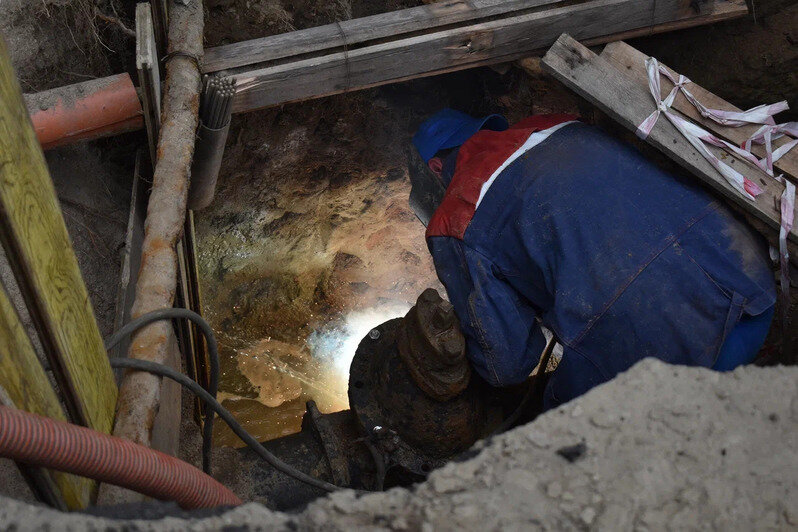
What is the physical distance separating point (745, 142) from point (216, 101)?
258cm

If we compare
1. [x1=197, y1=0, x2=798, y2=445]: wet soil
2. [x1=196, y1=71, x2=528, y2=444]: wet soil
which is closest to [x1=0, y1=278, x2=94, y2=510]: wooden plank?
[x1=197, y1=0, x2=798, y2=445]: wet soil

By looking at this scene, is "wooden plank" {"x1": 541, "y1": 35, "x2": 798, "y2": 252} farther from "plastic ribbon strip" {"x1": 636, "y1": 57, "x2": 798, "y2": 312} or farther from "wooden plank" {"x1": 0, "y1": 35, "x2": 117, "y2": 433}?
"wooden plank" {"x1": 0, "y1": 35, "x2": 117, "y2": 433}

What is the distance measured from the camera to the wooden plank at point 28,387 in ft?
3.84

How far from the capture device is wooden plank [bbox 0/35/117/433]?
1.20 m

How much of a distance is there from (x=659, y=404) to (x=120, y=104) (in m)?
2.65

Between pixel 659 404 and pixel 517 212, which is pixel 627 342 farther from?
pixel 659 404

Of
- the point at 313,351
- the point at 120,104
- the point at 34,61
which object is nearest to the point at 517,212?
the point at 120,104

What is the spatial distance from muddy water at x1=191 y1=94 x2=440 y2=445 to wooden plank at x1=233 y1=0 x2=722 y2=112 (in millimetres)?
1323

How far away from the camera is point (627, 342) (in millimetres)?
2920

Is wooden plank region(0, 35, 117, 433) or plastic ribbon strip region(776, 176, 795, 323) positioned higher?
wooden plank region(0, 35, 117, 433)

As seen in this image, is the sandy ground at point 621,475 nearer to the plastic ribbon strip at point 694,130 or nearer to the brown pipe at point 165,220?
the brown pipe at point 165,220

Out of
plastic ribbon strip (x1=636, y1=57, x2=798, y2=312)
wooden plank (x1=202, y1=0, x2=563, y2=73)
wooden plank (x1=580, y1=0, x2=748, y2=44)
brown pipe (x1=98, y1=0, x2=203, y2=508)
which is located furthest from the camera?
wooden plank (x1=580, y1=0, x2=748, y2=44)

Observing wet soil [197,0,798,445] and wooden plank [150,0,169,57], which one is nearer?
wooden plank [150,0,169,57]

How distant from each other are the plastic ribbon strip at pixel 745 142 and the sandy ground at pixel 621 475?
176 centimetres
